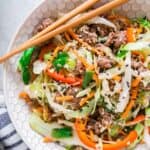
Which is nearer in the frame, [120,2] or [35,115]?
[120,2]

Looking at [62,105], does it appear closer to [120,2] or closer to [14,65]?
[14,65]

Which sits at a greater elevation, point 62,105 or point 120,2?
point 120,2

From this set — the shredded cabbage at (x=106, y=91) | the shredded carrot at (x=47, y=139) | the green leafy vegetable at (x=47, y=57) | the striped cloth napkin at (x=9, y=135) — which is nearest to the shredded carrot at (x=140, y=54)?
the shredded cabbage at (x=106, y=91)

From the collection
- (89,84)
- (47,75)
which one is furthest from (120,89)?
(47,75)

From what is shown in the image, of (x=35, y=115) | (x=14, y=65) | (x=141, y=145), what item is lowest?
(x=141, y=145)

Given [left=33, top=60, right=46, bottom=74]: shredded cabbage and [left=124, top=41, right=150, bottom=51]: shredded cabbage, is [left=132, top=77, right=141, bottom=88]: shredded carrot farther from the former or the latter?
[left=33, top=60, right=46, bottom=74]: shredded cabbage

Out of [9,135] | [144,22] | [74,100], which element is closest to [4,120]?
[9,135]

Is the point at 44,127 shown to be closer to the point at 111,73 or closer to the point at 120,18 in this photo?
the point at 111,73

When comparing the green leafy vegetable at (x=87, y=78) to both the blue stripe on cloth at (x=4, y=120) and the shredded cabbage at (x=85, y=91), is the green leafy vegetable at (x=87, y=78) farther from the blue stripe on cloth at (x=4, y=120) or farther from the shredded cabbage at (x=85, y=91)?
the blue stripe on cloth at (x=4, y=120)
